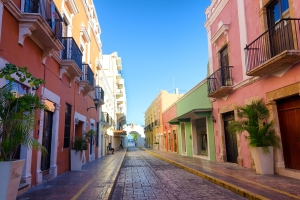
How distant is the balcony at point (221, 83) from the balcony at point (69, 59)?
636 centimetres

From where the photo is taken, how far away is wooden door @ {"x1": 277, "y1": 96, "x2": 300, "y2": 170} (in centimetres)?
742

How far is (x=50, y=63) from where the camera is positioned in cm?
783

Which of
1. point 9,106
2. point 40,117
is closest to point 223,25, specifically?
point 40,117

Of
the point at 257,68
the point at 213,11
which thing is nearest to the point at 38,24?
the point at 257,68

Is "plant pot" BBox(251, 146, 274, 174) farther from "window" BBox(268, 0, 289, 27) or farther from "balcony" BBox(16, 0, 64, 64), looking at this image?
"balcony" BBox(16, 0, 64, 64)

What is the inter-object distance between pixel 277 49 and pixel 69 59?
7.05m

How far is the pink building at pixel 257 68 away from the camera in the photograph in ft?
24.1

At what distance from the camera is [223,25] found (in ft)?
38.2

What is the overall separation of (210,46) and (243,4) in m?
4.10

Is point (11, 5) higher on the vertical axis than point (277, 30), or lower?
lower

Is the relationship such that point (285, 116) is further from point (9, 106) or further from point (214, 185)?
point (9, 106)

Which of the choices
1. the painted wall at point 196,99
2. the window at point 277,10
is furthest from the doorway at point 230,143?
the window at point 277,10

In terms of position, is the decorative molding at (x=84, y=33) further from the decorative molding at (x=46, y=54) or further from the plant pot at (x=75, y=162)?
the plant pot at (x=75, y=162)

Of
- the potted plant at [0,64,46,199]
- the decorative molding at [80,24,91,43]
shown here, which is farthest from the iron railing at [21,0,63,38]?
the decorative molding at [80,24,91,43]
